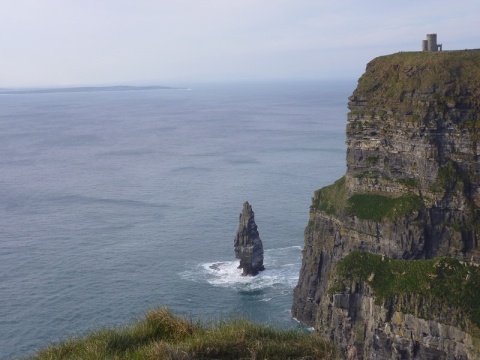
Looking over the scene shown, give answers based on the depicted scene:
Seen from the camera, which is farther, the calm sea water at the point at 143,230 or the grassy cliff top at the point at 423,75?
the calm sea water at the point at 143,230

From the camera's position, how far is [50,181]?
11025 cm

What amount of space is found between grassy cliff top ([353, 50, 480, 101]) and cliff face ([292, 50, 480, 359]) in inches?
3.6

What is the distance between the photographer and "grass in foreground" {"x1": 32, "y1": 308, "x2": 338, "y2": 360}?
13555 mm

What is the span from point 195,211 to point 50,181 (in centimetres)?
3784

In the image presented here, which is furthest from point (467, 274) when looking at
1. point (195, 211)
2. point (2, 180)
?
point (2, 180)

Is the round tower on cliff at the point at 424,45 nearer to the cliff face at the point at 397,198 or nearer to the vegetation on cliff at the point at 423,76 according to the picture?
the vegetation on cliff at the point at 423,76

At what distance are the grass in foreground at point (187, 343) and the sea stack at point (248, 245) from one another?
46.6m

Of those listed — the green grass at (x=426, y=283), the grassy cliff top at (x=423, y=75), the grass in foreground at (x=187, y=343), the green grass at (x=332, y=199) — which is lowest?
the green grass at (x=426, y=283)

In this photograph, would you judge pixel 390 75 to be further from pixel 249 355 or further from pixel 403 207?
pixel 249 355

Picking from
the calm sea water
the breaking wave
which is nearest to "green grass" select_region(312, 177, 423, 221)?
the calm sea water

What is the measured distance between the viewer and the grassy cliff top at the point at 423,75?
156ft

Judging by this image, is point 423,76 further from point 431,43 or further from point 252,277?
point 252,277

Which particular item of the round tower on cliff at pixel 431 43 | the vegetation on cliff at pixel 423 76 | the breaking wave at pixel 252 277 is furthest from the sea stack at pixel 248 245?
the round tower on cliff at pixel 431 43

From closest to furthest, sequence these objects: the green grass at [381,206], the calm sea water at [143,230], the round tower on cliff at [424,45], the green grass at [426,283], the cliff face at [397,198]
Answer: the green grass at [426,283] → the cliff face at [397,198] → the green grass at [381,206] → the round tower on cliff at [424,45] → the calm sea water at [143,230]
